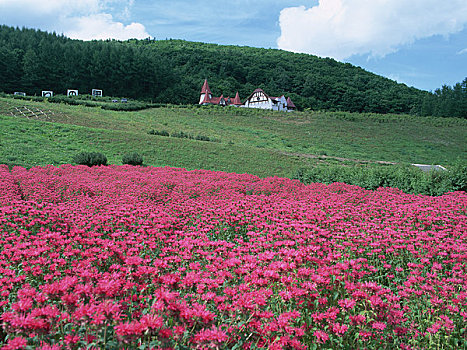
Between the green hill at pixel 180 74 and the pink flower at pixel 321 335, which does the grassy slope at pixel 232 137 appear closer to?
the pink flower at pixel 321 335

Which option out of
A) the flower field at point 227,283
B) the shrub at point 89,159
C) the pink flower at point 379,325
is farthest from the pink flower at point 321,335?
the shrub at point 89,159

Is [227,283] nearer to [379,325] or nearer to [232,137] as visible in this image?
[379,325]

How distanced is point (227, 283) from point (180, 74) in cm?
11119

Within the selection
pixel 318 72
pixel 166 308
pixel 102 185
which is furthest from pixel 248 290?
pixel 318 72

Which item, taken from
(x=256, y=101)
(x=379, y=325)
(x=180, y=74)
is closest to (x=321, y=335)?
(x=379, y=325)

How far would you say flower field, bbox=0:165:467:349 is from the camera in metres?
2.25

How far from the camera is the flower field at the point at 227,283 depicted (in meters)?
2.25

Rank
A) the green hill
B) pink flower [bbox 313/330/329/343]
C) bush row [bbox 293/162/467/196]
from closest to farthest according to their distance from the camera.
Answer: pink flower [bbox 313/330/329/343]
bush row [bbox 293/162/467/196]
the green hill

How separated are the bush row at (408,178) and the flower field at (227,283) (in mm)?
→ 5440

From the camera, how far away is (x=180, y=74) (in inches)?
4237

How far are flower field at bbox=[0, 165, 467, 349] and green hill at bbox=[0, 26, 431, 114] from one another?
83.9m

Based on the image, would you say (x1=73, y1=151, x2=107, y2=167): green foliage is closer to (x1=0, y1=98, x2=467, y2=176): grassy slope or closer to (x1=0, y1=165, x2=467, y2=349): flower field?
(x1=0, y1=98, x2=467, y2=176): grassy slope

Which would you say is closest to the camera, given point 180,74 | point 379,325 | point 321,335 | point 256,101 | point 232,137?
point 321,335

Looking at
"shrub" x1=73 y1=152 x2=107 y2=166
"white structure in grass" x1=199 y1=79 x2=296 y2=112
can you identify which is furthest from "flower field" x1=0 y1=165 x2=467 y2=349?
"white structure in grass" x1=199 y1=79 x2=296 y2=112
